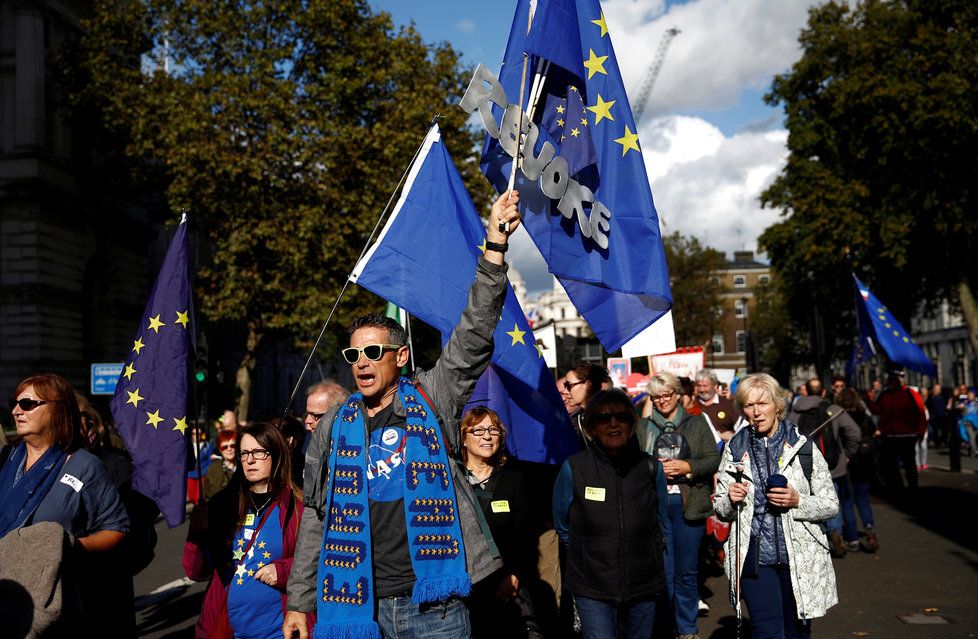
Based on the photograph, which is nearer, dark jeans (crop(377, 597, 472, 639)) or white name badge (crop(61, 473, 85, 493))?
dark jeans (crop(377, 597, 472, 639))

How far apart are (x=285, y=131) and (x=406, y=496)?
Result: 24.1 meters

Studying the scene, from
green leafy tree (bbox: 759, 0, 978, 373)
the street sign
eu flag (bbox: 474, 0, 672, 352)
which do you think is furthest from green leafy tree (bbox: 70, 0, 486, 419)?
eu flag (bbox: 474, 0, 672, 352)

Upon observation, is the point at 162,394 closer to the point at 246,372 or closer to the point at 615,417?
the point at 615,417

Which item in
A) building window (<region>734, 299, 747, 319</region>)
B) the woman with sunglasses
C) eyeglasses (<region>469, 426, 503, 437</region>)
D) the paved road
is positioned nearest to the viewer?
the woman with sunglasses

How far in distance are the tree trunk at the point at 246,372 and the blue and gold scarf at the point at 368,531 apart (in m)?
25.9

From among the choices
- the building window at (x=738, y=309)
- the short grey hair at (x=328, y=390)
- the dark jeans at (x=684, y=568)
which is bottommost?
A: the dark jeans at (x=684, y=568)

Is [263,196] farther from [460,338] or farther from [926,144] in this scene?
[460,338]

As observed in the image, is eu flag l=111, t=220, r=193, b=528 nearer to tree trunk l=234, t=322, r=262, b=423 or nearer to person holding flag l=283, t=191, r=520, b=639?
person holding flag l=283, t=191, r=520, b=639

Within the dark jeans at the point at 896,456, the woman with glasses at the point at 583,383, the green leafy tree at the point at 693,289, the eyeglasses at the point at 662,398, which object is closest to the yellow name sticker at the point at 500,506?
the woman with glasses at the point at 583,383

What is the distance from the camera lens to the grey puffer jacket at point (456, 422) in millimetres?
3361

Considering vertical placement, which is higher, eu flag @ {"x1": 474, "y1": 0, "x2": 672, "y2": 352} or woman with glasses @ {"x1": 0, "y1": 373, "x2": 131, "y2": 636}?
eu flag @ {"x1": 474, "y1": 0, "x2": 672, "y2": 352}

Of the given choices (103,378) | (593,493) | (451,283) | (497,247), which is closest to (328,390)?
(451,283)

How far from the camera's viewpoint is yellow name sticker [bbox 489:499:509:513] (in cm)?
582

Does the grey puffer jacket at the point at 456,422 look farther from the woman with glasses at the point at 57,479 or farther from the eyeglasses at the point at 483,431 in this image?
the eyeglasses at the point at 483,431
